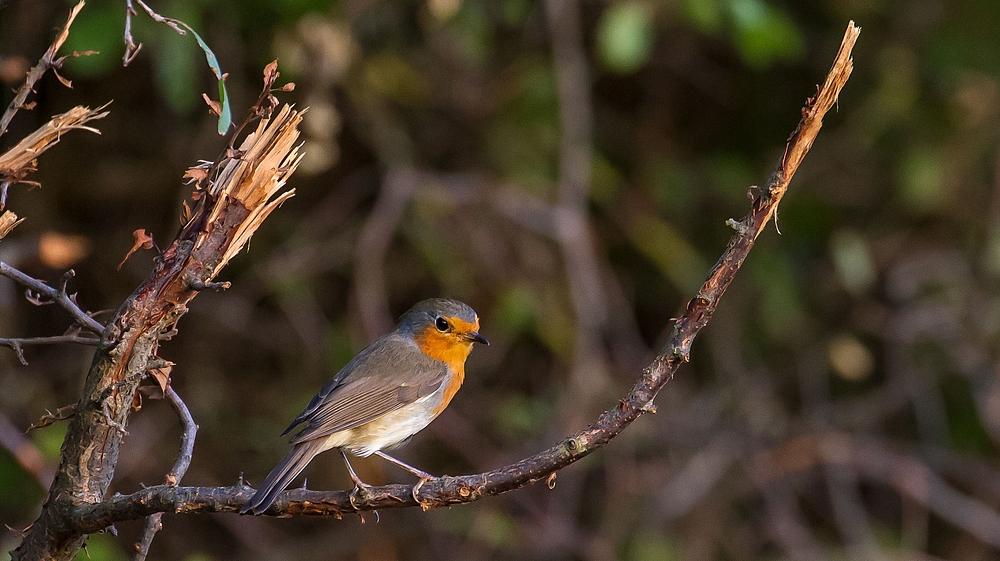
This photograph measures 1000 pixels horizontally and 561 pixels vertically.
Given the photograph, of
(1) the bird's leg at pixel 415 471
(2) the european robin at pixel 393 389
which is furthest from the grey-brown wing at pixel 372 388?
(1) the bird's leg at pixel 415 471

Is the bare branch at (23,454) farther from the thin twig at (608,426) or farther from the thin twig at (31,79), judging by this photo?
the thin twig at (31,79)

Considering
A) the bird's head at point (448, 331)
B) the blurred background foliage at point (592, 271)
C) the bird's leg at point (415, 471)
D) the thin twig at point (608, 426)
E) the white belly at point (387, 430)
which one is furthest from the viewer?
the blurred background foliage at point (592, 271)

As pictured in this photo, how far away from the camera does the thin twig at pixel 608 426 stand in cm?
198

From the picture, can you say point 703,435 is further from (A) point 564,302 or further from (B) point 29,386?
(B) point 29,386

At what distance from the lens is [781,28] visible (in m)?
4.55

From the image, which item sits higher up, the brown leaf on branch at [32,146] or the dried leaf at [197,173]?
the dried leaf at [197,173]

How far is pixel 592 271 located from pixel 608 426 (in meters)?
3.72

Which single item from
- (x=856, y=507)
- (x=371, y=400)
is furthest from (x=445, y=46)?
(x=856, y=507)

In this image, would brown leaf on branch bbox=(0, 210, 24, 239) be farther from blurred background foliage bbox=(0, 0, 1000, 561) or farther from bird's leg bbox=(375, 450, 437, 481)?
blurred background foliage bbox=(0, 0, 1000, 561)

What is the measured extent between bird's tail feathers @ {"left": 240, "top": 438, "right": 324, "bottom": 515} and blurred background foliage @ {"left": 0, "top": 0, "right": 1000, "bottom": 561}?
2.11 m

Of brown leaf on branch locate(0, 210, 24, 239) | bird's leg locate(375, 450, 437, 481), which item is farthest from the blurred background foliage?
brown leaf on branch locate(0, 210, 24, 239)

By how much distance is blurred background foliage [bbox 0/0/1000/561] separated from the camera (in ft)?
18.7

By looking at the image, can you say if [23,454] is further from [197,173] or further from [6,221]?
[197,173]

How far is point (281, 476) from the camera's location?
8.77 feet
